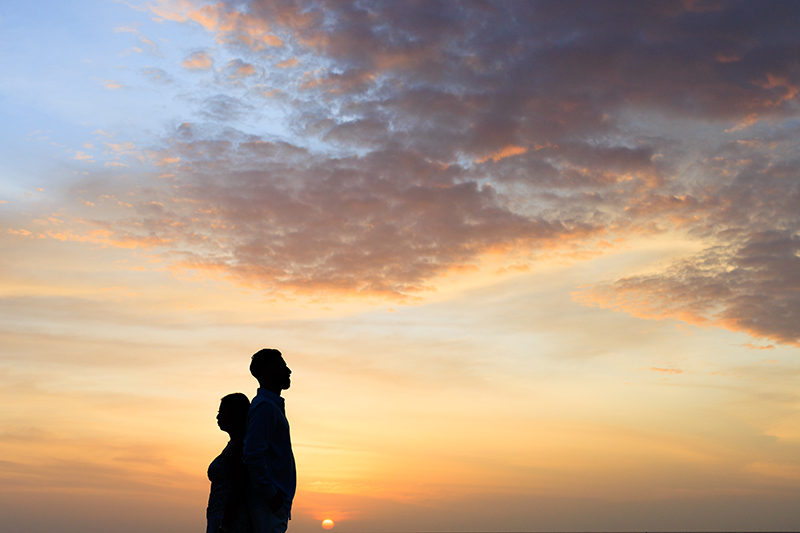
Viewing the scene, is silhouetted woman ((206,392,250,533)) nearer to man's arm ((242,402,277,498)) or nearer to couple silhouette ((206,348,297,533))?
couple silhouette ((206,348,297,533))

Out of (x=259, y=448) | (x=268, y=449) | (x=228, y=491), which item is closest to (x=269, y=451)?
(x=268, y=449)

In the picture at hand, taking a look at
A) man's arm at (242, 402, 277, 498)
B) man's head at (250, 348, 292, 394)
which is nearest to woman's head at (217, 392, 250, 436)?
man's head at (250, 348, 292, 394)

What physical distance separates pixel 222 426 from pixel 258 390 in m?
0.70

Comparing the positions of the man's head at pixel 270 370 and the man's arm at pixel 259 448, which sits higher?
the man's head at pixel 270 370

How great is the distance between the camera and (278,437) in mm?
7102

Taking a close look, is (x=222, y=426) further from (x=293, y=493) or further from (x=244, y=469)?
(x=293, y=493)

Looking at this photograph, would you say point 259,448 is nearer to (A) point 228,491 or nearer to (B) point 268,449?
(B) point 268,449

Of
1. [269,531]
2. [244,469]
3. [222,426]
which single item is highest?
[222,426]

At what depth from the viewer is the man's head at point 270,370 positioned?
7309mm

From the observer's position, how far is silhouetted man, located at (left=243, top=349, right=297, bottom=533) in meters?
6.78

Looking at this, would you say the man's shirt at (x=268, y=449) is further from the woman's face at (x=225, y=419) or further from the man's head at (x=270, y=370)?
the woman's face at (x=225, y=419)

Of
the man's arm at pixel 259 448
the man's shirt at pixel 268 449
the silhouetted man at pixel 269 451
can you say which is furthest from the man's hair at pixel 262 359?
the man's arm at pixel 259 448

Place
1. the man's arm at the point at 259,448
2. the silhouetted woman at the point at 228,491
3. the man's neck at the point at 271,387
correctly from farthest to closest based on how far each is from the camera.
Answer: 1. the man's neck at the point at 271,387
2. the silhouetted woman at the point at 228,491
3. the man's arm at the point at 259,448

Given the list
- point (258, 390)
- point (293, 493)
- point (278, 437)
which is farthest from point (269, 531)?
point (258, 390)
